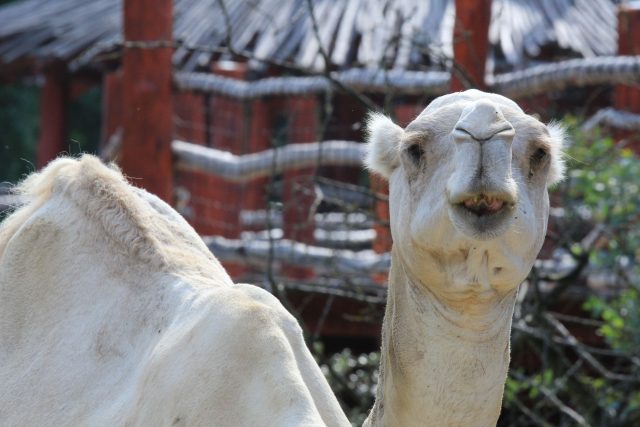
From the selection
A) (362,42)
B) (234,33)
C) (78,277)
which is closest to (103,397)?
(78,277)

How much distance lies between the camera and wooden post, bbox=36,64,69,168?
14898 mm

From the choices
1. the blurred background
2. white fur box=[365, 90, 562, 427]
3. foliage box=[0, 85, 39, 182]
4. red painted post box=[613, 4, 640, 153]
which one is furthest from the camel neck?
foliage box=[0, 85, 39, 182]

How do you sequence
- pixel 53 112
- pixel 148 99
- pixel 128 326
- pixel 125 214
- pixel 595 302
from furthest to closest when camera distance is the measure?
pixel 53 112 → pixel 148 99 → pixel 595 302 → pixel 125 214 → pixel 128 326

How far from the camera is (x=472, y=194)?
9.18 ft

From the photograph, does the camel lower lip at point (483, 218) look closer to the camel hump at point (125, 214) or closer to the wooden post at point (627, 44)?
the camel hump at point (125, 214)

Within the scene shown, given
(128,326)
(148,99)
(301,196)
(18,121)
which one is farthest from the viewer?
(18,121)

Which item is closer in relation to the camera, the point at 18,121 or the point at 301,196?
the point at 301,196

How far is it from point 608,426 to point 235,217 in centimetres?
398

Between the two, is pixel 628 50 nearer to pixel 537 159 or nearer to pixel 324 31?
pixel 324 31

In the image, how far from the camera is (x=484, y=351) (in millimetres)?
3053

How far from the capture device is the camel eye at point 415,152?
311 cm

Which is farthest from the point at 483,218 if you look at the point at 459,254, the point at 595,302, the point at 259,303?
the point at 595,302

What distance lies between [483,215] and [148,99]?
4463 mm

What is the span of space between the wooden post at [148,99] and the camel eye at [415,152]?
13.0 feet
